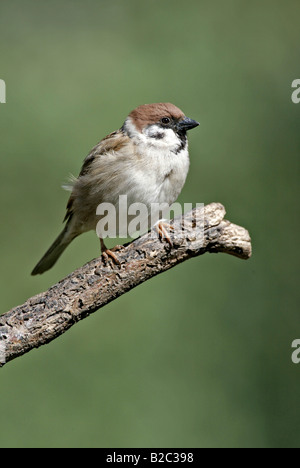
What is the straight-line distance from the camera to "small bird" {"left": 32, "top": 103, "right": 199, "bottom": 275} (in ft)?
9.33

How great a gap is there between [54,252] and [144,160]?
754mm

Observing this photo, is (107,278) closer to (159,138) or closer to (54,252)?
(159,138)

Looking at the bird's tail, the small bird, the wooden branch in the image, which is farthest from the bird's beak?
the bird's tail

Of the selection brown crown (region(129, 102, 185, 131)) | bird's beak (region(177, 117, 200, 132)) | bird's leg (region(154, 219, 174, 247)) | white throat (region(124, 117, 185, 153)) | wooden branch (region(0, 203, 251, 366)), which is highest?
brown crown (region(129, 102, 185, 131))

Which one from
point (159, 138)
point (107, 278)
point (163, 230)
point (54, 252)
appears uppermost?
point (159, 138)

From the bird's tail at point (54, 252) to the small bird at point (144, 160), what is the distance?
0.32m

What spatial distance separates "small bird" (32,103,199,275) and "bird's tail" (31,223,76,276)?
32 cm

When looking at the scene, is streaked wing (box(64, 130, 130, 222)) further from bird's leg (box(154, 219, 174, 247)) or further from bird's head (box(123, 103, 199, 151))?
bird's leg (box(154, 219, 174, 247))

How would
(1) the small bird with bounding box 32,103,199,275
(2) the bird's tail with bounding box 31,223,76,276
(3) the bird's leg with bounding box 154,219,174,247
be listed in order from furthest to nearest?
(2) the bird's tail with bounding box 31,223,76,276
(1) the small bird with bounding box 32,103,199,275
(3) the bird's leg with bounding box 154,219,174,247

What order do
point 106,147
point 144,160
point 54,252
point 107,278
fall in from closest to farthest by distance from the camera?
1. point 107,278
2. point 144,160
3. point 106,147
4. point 54,252

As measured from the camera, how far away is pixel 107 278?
8.23ft

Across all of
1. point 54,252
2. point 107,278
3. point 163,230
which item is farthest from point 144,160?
point 54,252

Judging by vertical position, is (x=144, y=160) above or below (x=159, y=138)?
below

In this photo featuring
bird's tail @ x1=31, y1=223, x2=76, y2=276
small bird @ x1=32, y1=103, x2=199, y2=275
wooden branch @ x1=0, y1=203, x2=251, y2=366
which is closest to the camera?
wooden branch @ x1=0, y1=203, x2=251, y2=366
